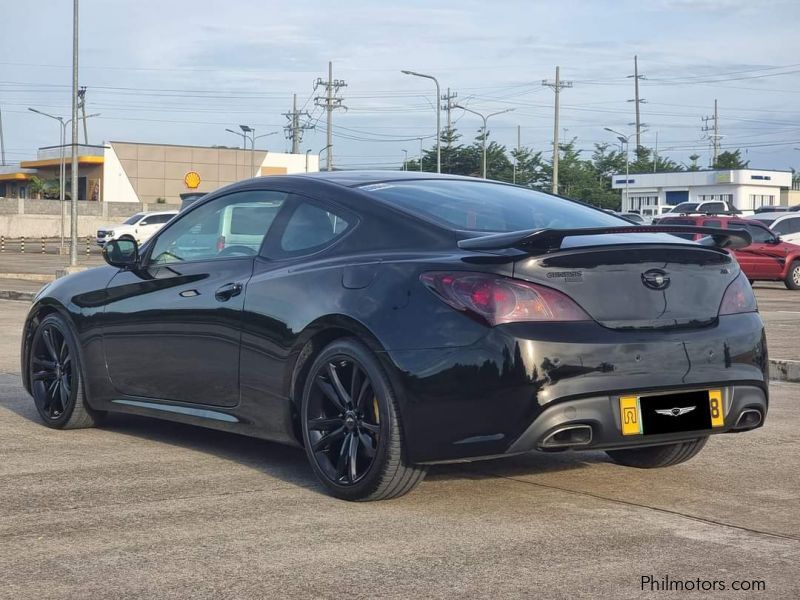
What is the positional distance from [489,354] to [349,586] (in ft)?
3.89

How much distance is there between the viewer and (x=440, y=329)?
15.8 ft

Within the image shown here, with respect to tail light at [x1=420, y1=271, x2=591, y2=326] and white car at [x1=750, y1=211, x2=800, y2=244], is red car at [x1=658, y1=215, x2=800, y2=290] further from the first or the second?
tail light at [x1=420, y1=271, x2=591, y2=326]

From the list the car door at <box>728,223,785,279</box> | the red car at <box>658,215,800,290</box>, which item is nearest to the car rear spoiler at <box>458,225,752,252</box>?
the red car at <box>658,215,800,290</box>

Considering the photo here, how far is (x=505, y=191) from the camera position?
6.12m

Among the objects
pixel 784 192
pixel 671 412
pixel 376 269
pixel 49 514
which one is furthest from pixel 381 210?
pixel 784 192

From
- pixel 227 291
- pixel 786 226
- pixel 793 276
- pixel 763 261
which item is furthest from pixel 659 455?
pixel 786 226

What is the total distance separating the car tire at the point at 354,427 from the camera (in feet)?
16.2

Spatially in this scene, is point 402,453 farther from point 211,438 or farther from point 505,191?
point 211,438

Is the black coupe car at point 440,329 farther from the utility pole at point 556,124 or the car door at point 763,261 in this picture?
the utility pole at point 556,124

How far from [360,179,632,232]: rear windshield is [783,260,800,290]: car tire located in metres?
23.3

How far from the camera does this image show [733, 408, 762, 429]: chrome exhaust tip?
5163 mm

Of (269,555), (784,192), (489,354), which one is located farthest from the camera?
(784,192)

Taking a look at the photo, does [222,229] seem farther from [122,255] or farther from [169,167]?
[169,167]

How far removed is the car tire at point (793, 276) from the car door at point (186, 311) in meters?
23.7
